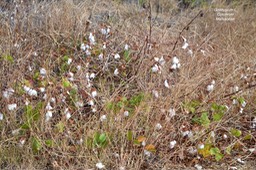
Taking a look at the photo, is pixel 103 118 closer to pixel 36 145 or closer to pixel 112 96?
pixel 112 96

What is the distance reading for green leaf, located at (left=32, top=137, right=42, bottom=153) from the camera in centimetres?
189

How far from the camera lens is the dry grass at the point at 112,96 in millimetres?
1957

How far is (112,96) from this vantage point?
226 cm

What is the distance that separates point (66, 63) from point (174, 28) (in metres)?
1.61

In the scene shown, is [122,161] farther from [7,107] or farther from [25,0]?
[25,0]

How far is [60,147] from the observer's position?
6.37 feet

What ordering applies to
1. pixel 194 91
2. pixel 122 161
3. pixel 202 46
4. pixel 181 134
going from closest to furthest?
1. pixel 122 161
2. pixel 181 134
3. pixel 194 91
4. pixel 202 46

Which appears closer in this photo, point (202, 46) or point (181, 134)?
point (181, 134)

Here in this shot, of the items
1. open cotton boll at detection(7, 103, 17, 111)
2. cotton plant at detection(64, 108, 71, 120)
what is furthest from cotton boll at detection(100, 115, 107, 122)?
open cotton boll at detection(7, 103, 17, 111)

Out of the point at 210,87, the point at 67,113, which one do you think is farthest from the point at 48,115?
the point at 210,87

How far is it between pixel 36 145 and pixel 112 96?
0.62 m

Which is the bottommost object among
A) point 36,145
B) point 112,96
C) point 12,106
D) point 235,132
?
point 235,132

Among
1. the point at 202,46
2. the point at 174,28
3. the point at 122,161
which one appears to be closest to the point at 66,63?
the point at 122,161

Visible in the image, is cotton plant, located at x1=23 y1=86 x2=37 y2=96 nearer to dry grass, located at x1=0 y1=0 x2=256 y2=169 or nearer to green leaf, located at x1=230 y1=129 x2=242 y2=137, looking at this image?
dry grass, located at x1=0 y1=0 x2=256 y2=169
